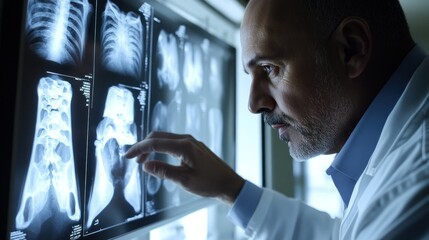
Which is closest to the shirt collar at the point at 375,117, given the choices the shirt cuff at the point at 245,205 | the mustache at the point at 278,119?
the mustache at the point at 278,119

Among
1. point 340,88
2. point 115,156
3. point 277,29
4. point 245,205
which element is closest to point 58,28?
point 115,156

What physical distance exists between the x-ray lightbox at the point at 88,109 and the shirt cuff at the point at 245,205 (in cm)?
15

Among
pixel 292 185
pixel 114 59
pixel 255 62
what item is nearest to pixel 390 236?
pixel 255 62

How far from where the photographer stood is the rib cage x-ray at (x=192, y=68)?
1.02 metres

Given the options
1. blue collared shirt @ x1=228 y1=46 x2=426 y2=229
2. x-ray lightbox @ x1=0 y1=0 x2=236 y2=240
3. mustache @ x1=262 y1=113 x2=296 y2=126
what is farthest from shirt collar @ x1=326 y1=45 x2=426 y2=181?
x-ray lightbox @ x1=0 y1=0 x2=236 y2=240

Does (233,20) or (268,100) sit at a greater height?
(233,20)

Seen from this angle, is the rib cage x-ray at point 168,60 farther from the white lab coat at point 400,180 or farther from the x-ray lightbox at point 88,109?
the white lab coat at point 400,180

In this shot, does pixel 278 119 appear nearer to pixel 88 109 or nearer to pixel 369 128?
pixel 369 128

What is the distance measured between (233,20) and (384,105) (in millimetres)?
844

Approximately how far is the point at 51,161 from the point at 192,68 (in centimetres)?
57

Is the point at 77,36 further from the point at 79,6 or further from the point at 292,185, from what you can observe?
the point at 292,185

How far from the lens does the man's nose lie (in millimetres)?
805

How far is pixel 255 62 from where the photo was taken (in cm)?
78

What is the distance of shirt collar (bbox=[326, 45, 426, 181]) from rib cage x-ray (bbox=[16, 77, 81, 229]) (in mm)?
559
